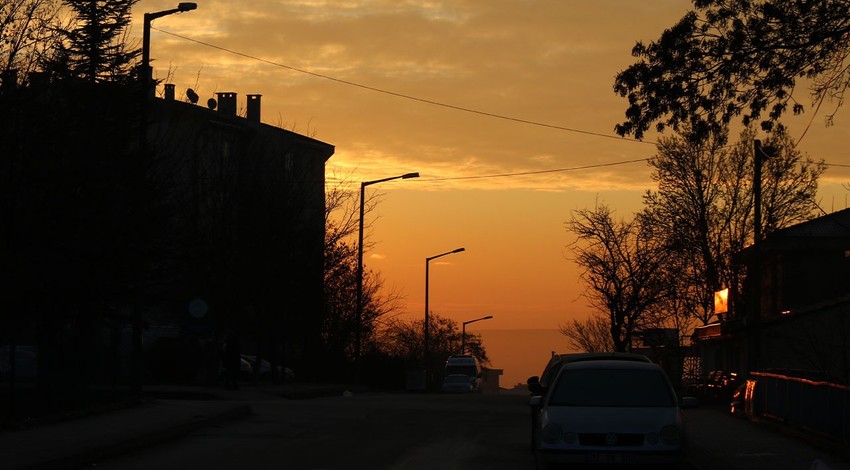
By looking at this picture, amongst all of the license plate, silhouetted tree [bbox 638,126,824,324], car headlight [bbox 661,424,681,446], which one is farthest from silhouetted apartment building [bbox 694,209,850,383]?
the license plate

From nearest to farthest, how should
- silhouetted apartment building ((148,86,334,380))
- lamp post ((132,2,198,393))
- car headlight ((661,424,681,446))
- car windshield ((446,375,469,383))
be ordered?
car headlight ((661,424,681,446)), lamp post ((132,2,198,393)), silhouetted apartment building ((148,86,334,380)), car windshield ((446,375,469,383))

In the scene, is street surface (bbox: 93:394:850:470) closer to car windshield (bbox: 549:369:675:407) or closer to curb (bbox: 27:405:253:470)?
curb (bbox: 27:405:253:470)

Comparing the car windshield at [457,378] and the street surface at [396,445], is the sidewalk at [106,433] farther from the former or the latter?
the car windshield at [457,378]

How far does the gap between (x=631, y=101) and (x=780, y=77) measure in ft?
6.16

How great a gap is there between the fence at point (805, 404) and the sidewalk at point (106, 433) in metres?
10.6

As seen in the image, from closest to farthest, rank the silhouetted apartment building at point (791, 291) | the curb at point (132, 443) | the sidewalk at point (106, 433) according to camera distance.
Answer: the curb at point (132, 443) → the sidewalk at point (106, 433) → the silhouetted apartment building at point (791, 291)

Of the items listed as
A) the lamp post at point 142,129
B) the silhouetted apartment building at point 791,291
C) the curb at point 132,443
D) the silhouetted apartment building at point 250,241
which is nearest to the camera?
the curb at point 132,443

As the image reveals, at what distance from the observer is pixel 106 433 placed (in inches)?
736

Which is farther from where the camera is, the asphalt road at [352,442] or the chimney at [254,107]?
the chimney at [254,107]

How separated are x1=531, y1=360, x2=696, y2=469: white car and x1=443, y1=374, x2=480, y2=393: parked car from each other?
55.6 meters

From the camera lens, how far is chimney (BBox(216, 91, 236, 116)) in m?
77.5

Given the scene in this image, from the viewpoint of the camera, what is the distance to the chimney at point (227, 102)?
7750 centimetres

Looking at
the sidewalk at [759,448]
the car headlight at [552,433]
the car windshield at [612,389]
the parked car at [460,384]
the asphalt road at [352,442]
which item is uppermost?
the car windshield at [612,389]

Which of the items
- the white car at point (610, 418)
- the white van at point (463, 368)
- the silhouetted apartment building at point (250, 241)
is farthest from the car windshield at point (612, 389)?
the white van at point (463, 368)
